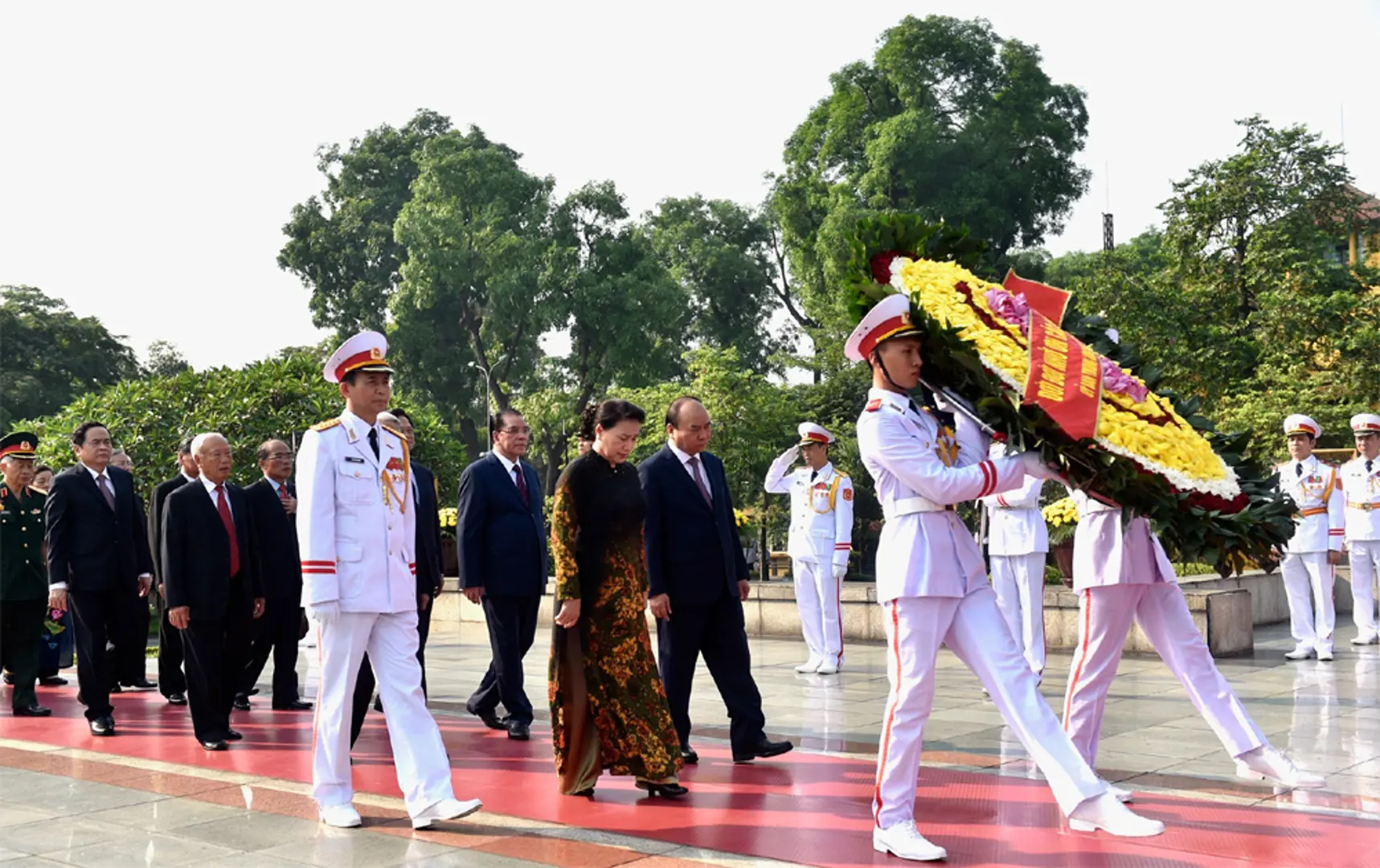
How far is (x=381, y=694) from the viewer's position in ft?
19.5

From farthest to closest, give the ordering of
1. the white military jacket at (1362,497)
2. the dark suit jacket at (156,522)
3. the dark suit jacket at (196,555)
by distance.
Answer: the white military jacket at (1362,497) → the dark suit jacket at (156,522) → the dark suit jacket at (196,555)

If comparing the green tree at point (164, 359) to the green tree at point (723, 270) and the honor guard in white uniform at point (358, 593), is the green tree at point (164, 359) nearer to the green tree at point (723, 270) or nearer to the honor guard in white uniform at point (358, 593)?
the green tree at point (723, 270)

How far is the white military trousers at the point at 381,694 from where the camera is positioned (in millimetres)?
5750

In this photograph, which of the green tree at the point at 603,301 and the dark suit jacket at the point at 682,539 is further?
the green tree at the point at 603,301

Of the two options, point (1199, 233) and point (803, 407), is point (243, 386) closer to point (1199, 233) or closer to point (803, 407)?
point (803, 407)

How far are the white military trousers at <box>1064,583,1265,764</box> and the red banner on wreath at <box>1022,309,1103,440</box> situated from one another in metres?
1.16

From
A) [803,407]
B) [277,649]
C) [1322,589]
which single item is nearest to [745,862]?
[277,649]

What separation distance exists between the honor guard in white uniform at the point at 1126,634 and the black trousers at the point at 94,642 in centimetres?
588

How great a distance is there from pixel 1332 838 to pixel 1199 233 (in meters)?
26.8

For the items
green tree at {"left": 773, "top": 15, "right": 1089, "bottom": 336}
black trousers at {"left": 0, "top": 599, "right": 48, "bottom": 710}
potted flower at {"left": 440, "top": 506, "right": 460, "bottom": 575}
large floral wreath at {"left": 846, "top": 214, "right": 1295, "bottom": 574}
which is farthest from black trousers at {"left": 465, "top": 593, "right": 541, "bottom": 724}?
green tree at {"left": 773, "top": 15, "right": 1089, "bottom": 336}

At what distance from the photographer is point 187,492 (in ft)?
27.2

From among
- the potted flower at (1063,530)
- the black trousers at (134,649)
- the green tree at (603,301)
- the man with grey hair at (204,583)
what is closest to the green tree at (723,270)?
the green tree at (603,301)

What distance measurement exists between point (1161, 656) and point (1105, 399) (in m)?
1.32

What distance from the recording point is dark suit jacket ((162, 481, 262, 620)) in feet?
26.5
